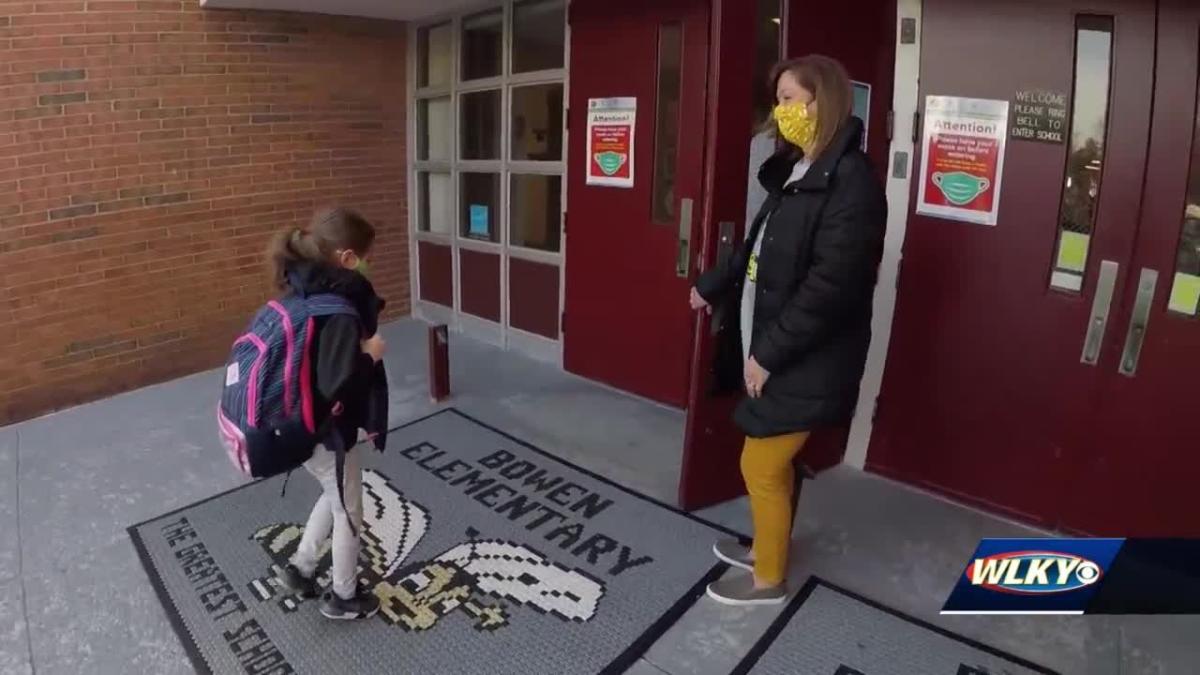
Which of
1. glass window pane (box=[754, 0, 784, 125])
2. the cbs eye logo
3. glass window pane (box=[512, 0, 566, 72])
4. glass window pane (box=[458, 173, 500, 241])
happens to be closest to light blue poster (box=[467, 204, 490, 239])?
glass window pane (box=[458, 173, 500, 241])

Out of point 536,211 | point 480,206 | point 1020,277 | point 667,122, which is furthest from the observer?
point 480,206

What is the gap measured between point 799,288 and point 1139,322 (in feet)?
4.29

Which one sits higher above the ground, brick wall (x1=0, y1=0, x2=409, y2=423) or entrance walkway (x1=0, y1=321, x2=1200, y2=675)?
brick wall (x1=0, y1=0, x2=409, y2=423)

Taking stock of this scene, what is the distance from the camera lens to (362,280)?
1935 mm

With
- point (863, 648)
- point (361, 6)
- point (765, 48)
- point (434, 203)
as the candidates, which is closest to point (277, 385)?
point (863, 648)

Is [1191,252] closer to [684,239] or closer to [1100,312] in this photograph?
[1100,312]

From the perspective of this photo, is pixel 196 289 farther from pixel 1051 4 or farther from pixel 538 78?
pixel 1051 4

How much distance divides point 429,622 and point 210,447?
181cm

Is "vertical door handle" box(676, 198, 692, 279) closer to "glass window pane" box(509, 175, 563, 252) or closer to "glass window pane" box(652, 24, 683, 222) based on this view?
"glass window pane" box(652, 24, 683, 222)

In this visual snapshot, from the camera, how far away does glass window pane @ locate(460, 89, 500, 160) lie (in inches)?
187

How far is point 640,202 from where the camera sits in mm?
3861

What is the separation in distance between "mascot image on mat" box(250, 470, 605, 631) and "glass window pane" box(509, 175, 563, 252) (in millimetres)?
2196

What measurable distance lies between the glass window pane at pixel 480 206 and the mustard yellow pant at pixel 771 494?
122 inches

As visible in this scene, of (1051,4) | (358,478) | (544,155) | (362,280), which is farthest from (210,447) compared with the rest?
(1051,4)
